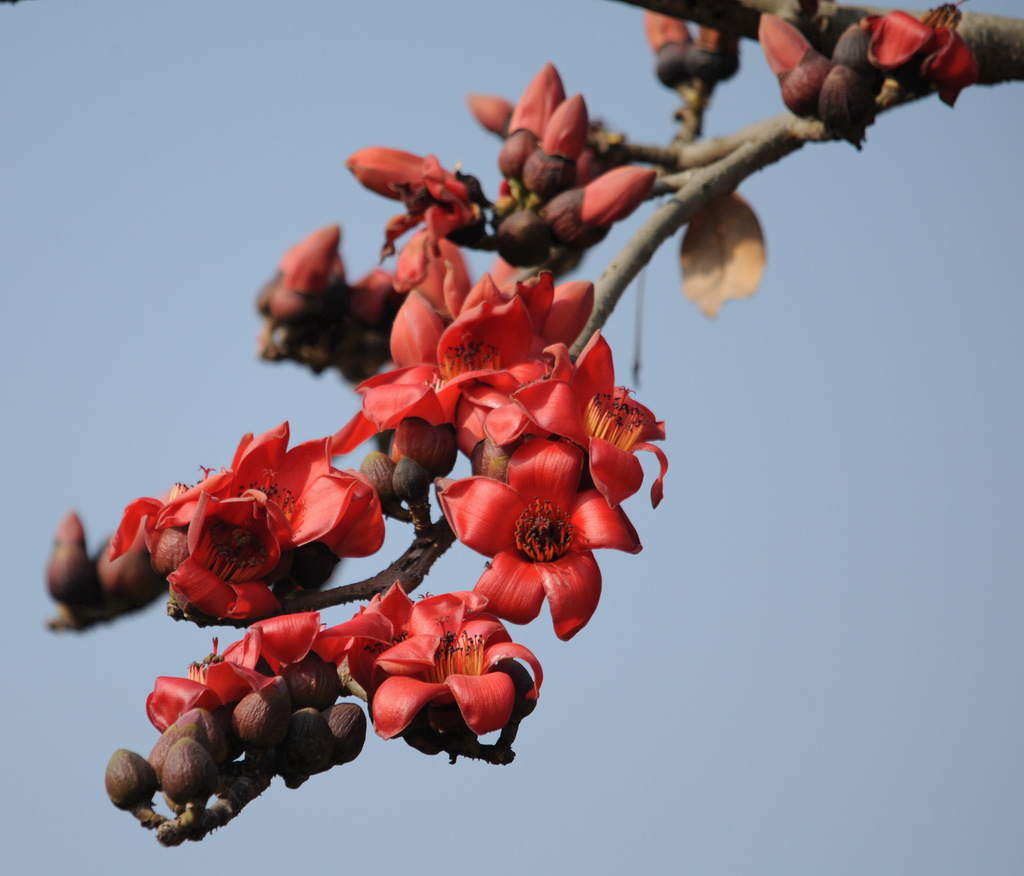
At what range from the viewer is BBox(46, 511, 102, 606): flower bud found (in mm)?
2510

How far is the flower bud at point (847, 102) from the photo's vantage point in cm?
225

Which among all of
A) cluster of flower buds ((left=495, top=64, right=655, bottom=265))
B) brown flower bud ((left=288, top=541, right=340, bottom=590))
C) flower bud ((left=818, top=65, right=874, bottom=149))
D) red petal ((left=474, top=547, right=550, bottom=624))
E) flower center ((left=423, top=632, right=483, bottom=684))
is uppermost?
flower bud ((left=818, top=65, right=874, bottom=149))

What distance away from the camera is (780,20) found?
7.84 feet

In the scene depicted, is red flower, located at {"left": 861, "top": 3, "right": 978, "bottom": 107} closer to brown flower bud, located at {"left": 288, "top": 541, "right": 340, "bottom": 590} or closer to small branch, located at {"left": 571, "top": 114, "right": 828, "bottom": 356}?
small branch, located at {"left": 571, "top": 114, "right": 828, "bottom": 356}

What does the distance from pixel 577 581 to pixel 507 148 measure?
1142mm

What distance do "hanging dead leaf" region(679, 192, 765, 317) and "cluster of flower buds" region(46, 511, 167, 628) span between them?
1.39m

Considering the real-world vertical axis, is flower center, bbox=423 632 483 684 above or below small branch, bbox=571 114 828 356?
below

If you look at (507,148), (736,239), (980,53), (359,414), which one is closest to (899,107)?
(980,53)

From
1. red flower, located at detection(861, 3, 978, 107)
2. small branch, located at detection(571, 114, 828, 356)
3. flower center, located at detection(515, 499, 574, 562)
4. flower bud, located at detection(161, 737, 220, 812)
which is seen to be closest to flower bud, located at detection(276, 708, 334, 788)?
flower bud, located at detection(161, 737, 220, 812)

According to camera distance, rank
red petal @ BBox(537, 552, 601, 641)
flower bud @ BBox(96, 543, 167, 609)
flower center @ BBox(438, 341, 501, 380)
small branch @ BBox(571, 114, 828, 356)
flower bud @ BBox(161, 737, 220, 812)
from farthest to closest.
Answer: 1. flower bud @ BBox(96, 543, 167, 609)
2. small branch @ BBox(571, 114, 828, 356)
3. flower center @ BBox(438, 341, 501, 380)
4. red petal @ BBox(537, 552, 601, 641)
5. flower bud @ BBox(161, 737, 220, 812)

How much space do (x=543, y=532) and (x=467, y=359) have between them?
1.16 feet

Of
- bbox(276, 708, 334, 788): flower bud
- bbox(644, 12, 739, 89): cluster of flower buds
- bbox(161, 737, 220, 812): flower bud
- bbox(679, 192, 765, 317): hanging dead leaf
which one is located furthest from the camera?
bbox(644, 12, 739, 89): cluster of flower buds

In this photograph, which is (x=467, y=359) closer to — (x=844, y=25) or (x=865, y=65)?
(x=865, y=65)

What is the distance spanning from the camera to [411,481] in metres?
1.59
